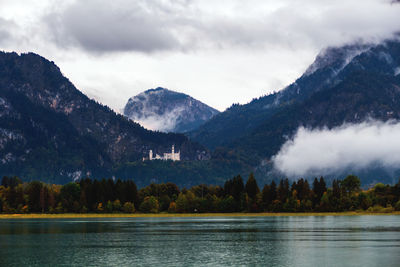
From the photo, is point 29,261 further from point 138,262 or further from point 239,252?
point 239,252

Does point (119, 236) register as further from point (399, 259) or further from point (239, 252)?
point (399, 259)

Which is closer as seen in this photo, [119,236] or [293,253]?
[293,253]

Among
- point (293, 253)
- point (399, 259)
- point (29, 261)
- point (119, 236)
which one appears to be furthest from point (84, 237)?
point (399, 259)

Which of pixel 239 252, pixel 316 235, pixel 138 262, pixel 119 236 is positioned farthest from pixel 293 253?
pixel 119 236

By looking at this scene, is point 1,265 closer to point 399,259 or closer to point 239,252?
point 239,252

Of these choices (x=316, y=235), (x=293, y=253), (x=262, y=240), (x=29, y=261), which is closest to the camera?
(x=29, y=261)

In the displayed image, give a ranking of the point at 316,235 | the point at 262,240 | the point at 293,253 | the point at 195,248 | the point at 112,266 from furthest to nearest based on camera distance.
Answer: the point at 316,235 → the point at 262,240 → the point at 195,248 → the point at 293,253 → the point at 112,266

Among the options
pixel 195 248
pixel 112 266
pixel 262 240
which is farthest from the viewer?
pixel 262 240

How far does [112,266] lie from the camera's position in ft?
377

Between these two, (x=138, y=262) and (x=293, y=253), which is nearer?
(x=138, y=262)

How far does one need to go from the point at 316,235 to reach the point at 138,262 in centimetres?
7435

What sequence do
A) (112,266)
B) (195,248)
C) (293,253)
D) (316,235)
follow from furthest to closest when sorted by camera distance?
(316,235), (195,248), (293,253), (112,266)

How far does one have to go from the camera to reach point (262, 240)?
6511 inches

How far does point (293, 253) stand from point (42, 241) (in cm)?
6904
